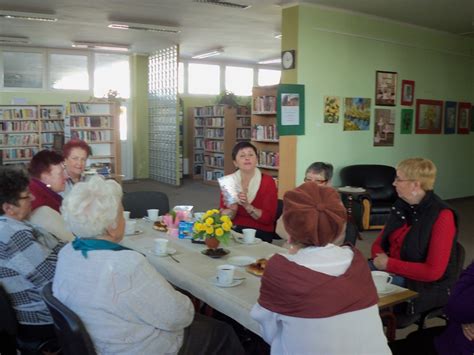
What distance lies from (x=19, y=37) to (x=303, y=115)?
22.0 ft

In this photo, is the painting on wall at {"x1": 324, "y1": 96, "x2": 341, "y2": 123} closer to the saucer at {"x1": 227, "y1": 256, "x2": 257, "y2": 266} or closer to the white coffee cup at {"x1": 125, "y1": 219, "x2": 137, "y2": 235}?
the white coffee cup at {"x1": 125, "y1": 219, "x2": 137, "y2": 235}

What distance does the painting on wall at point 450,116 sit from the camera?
9273 millimetres

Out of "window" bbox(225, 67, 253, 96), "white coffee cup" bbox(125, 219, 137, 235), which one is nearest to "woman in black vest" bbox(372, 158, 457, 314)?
"white coffee cup" bbox(125, 219, 137, 235)

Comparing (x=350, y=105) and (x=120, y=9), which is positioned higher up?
(x=120, y=9)

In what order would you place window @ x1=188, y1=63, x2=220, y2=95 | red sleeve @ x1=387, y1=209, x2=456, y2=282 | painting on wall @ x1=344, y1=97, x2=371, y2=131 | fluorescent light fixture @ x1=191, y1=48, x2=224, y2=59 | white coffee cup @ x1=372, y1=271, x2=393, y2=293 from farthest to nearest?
window @ x1=188, y1=63, x2=220, y2=95 < fluorescent light fixture @ x1=191, y1=48, x2=224, y2=59 < painting on wall @ x1=344, y1=97, x2=371, y2=131 < red sleeve @ x1=387, y1=209, x2=456, y2=282 < white coffee cup @ x1=372, y1=271, x2=393, y2=293

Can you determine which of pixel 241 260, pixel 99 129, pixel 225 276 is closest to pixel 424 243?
pixel 241 260

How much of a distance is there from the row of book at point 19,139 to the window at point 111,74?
1.84 m

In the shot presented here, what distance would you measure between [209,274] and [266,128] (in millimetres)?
5834

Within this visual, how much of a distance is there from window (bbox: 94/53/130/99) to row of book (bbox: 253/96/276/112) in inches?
202

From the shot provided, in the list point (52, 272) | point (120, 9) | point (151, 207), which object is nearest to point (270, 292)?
point (52, 272)

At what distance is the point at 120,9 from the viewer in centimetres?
757

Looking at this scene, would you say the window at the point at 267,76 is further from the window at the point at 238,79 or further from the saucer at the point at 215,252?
the saucer at the point at 215,252

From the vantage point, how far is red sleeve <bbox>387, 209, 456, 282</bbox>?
8.25ft

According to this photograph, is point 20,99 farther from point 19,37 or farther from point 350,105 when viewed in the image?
point 350,105
